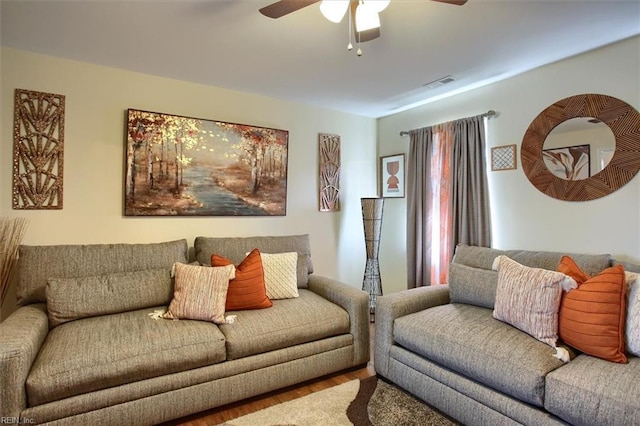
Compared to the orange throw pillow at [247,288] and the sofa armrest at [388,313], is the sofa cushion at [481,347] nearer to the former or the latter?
the sofa armrest at [388,313]

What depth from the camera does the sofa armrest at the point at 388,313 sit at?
2.38m

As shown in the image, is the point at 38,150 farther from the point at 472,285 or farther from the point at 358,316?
the point at 472,285

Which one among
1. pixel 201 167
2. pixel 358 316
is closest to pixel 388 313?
pixel 358 316

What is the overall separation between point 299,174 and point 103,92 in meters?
1.88

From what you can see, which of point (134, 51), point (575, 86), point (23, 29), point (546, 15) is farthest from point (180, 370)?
point (575, 86)

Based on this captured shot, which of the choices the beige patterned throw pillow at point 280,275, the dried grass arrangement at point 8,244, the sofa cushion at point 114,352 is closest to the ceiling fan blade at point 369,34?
the beige patterned throw pillow at point 280,275

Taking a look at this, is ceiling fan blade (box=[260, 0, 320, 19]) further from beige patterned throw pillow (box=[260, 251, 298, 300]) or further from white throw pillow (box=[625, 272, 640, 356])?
white throw pillow (box=[625, 272, 640, 356])

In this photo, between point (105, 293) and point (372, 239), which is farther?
point (372, 239)

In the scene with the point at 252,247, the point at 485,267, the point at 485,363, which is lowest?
the point at 485,363

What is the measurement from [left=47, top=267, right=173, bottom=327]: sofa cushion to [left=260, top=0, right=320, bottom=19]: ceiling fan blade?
6.14 ft

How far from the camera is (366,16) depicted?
5.19ft

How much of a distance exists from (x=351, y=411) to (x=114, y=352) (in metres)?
1.39

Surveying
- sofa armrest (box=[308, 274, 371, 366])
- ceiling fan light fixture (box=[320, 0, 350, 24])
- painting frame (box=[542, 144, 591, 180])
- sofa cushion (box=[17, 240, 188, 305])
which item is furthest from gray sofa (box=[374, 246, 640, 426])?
ceiling fan light fixture (box=[320, 0, 350, 24])

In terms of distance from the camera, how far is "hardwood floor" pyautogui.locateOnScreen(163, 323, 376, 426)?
1999 millimetres
